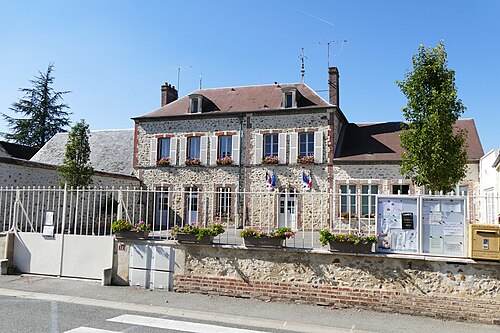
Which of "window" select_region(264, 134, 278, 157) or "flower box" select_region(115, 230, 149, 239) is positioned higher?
"window" select_region(264, 134, 278, 157)

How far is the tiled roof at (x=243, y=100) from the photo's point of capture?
19641 millimetres

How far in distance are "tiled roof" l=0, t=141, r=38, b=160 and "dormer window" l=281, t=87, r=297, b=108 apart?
14756 mm

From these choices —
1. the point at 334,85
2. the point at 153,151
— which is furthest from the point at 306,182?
the point at 153,151

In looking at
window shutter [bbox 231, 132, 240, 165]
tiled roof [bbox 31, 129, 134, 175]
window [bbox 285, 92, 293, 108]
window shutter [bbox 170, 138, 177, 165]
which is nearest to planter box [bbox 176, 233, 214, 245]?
window shutter [bbox 231, 132, 240, 165]

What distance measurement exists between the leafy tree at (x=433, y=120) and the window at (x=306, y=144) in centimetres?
744

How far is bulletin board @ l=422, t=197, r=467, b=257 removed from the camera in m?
6.23

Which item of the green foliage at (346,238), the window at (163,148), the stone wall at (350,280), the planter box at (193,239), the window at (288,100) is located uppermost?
the window at (288,100)

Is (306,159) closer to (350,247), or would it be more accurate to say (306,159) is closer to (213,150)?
(213,150)

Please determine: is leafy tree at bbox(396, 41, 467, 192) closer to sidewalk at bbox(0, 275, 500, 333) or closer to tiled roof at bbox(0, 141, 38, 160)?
sidewalk at bbox(0, 275, 500, 333)

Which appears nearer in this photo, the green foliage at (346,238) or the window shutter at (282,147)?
the green foliage at (346,238)

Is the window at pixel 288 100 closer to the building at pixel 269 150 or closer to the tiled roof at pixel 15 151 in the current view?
the building at pixel 269 150

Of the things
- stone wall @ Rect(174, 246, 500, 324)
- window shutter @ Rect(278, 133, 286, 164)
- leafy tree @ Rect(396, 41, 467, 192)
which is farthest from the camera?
window shutter @ Rect(278, 133, 286, 164)

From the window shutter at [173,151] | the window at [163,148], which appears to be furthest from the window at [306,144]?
the window at [163,148]

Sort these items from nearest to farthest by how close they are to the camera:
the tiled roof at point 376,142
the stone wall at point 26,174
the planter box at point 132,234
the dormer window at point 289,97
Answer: the planter box at point 132,234 < the stone wall at point 26,174 < the tiled roof at point 376,142 < the dormer window at point 289,97
